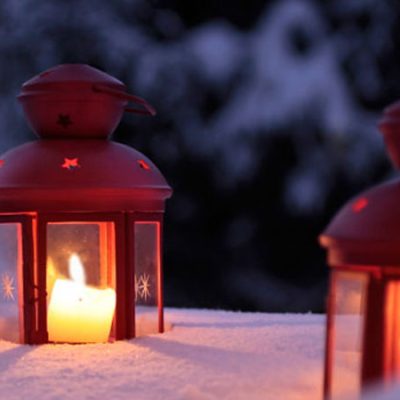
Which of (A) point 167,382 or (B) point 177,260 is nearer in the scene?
(A) point 167,382

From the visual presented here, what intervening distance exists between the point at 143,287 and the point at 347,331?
2.01 metres

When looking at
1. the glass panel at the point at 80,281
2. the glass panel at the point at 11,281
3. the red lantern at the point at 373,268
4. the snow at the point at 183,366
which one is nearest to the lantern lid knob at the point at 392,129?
the red lantern at the point at 373,268

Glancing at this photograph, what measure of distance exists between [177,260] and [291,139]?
144 cm

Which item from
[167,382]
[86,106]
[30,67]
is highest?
[30,67]

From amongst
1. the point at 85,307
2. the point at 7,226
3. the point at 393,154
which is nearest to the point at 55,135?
the point at 7,226

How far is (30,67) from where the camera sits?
25.2ft

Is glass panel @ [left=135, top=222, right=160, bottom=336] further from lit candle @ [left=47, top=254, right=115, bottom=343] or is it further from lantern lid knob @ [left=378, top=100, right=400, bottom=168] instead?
lantern lid knob @ [left=378, top=100, right=400, bottom=168]

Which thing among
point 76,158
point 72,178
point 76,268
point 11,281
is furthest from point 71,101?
point 11,281

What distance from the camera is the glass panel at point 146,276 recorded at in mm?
5117

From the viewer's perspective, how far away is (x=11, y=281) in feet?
16.0

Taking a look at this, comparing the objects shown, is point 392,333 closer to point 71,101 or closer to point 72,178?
point 72,178

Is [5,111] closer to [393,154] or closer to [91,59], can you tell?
[91,59]

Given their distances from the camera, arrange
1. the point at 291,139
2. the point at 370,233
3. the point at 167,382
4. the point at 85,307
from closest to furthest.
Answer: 1. the point at 370,233
2. the point at 167,382
3. the point at 85,307
4. the point at 291,139

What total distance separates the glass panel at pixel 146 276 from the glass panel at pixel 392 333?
2229 mm
